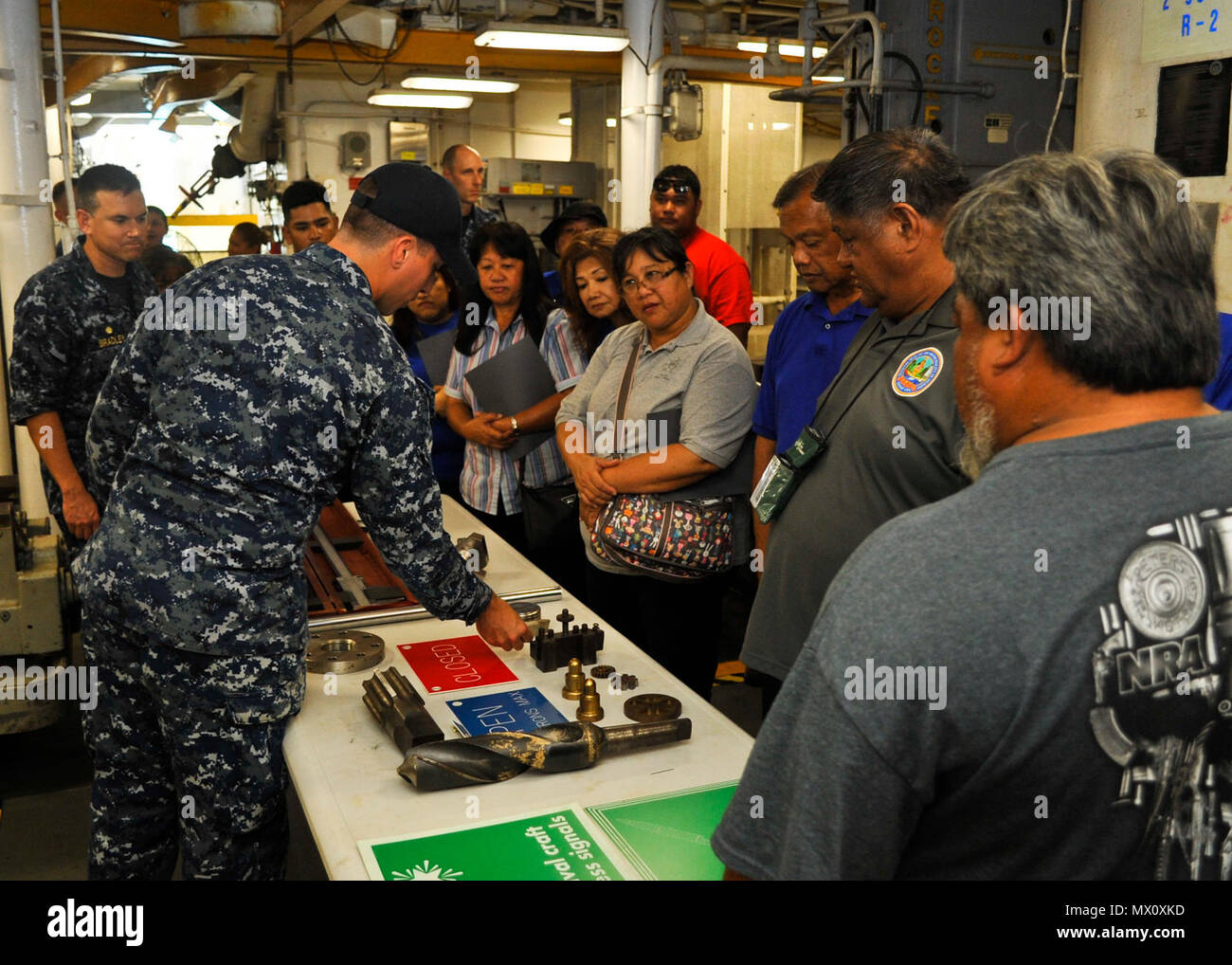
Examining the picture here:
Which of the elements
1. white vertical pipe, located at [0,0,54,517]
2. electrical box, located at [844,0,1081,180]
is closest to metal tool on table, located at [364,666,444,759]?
electrical box, located at [844,0,1081,180]

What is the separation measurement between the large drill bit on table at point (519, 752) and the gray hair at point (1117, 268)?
1.03m

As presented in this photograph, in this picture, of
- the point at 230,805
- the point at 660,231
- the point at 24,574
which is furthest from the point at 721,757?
the point at 24,574

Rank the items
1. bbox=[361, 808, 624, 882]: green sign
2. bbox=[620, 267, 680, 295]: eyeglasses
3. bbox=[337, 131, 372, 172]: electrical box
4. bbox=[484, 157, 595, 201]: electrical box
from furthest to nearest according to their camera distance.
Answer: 1. bbox=[337, 131, 372, 172]: electrical box
2. bbox=[484, 157, 595, 201]: electrical box
3. bbox=[620, 267, 680, 295]: eyeglasses
4. bbox=[361, 808, 624, 882]: green sign

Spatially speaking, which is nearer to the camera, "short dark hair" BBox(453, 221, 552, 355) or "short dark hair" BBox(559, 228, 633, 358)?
"short dark hair" BBox(559, 228, 633, 358)

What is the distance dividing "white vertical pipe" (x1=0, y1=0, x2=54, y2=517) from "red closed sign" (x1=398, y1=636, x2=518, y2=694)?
9.84 feet

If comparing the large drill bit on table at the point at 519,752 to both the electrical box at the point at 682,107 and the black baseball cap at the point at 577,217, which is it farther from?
the electrical box at the point at 682,107

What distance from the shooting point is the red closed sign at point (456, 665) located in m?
2.04

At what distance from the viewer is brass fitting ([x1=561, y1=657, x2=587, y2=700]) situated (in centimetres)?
196

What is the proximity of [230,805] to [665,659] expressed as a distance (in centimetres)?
126

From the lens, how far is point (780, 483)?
1.97m

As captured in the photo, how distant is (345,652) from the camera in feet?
7.00

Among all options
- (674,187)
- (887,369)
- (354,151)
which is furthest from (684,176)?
(354,151)

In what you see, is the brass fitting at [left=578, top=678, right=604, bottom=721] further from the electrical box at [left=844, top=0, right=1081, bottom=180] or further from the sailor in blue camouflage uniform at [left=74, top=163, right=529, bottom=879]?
the electrical box at [left=844, top=0, right=1081, bottom=180]

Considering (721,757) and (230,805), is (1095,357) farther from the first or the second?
(230,805)
